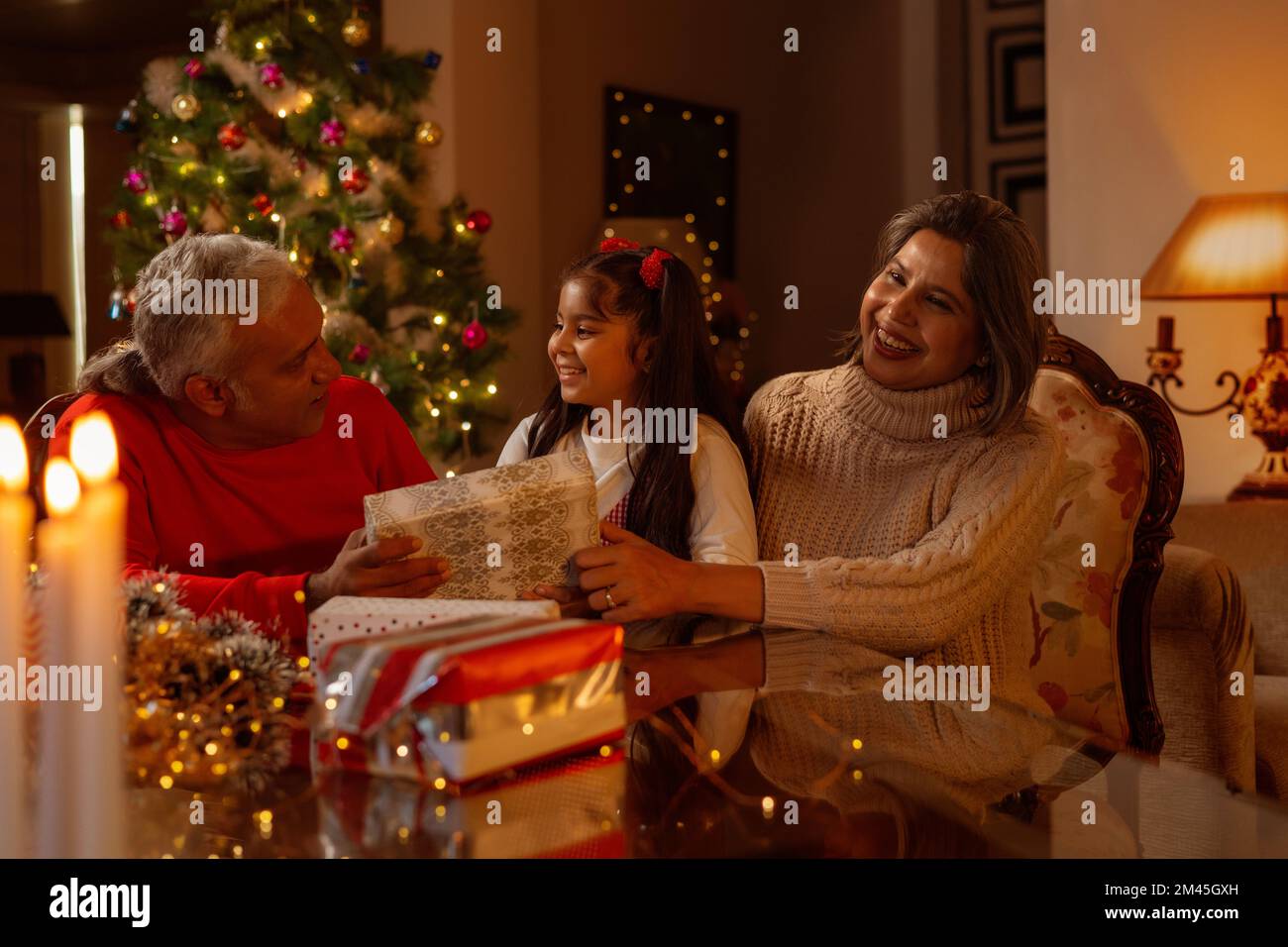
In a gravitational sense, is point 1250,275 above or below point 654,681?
above

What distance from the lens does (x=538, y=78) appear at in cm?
527

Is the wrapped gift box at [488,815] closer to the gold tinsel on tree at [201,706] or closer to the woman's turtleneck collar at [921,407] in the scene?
the gold tinsel on tree at [201,706]

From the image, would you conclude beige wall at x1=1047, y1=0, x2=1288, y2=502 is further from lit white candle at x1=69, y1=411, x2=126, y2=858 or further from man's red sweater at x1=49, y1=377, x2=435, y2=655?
lit white candle at x1=69, y1=411, x2=126, y2=858

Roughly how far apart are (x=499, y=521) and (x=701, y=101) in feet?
15.9

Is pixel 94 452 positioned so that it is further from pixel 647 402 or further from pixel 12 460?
pixel 647 402

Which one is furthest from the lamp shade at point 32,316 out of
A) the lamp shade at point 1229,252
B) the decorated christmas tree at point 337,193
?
the lamp shade at point 1229,252

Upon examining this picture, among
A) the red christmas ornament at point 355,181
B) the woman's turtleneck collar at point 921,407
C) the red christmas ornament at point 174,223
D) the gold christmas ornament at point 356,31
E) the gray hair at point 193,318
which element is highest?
the gold christmas ornament at point 356,31

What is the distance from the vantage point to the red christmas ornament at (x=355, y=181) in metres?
4.02

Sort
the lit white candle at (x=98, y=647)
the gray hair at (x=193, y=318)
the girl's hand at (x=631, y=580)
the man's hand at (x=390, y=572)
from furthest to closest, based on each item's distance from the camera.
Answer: the gray hair at (x=193, y=318)
the girl's hand at (x=631, y=580)
the man's hand at (x=390, y=572)
the lit white candle at (x=98, y=647)

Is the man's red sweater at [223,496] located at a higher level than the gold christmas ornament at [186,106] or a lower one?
lower

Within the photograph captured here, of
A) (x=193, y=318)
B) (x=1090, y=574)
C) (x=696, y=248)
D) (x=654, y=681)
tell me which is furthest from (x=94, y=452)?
(x=696, y=248)

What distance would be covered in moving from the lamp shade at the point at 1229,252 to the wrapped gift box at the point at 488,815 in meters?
3.27

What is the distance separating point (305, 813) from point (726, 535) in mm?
1016

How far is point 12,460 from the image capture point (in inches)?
21.5
